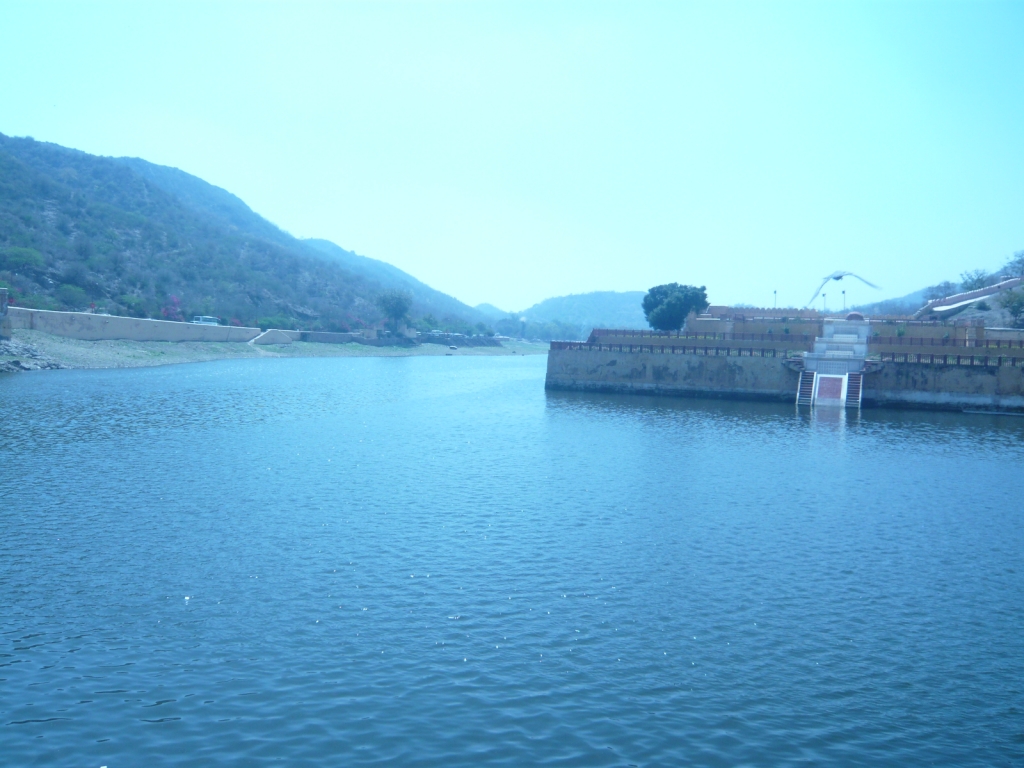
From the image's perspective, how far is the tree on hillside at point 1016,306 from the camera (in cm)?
5572

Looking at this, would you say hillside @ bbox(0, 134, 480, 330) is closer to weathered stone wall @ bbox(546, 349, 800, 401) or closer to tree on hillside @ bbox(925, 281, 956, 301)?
weathered stone wall @ bbox(546, 349, 800, 401)

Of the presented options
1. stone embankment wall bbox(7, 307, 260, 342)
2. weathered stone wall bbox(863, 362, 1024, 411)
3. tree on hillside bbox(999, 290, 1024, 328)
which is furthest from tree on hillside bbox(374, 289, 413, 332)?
weathered stone wall bbox(863, 362, 1024, 411)

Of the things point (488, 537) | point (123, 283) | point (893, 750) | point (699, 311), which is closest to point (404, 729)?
point (893, 750)

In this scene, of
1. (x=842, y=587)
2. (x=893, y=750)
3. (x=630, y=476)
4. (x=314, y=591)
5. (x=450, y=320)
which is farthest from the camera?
(x=450, y=320)

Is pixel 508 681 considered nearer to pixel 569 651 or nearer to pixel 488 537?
pixel 569 651

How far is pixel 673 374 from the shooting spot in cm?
4200

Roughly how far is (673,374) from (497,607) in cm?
3227

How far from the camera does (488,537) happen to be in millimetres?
14305

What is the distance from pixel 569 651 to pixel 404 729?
2.47 m

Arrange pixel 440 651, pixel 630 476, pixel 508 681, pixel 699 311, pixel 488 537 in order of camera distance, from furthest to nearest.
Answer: pixel 699 311 → pixel 630 476 → pixel 488 537 → pixel 440 651 → pixel 508 681

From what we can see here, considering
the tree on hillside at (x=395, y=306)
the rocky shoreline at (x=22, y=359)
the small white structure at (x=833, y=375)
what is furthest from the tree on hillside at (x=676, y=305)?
the rocky shoreline at (x=22, y=359)

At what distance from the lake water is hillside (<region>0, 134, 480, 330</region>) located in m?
44.5

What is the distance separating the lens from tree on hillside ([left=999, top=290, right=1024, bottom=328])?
55719 millimetres

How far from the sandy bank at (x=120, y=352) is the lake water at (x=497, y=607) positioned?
22.3 meters
